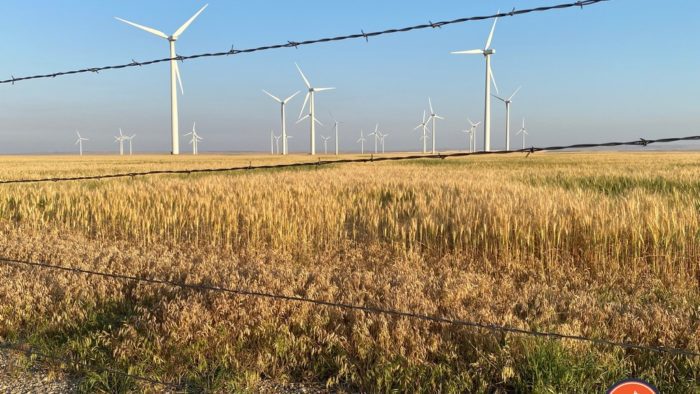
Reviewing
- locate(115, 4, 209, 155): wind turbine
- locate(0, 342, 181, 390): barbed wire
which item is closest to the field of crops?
locate(0, 342, 181, 390): barbed wire

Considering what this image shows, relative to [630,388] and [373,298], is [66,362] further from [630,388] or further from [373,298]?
[630,388]

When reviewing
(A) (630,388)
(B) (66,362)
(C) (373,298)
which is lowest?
(B) (66,362)

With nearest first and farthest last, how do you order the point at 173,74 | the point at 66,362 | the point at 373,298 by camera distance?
the point at 66,362
the point at 373,298
the point at 173,74

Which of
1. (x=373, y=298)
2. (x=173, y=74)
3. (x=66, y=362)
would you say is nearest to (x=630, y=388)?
(x=373, y=298)

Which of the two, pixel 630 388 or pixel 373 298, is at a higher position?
pixel 630 388

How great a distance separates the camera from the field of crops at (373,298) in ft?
10.9

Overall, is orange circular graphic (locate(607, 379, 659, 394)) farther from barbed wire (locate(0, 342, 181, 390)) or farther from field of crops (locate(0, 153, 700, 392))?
barbed wire (locate(0, 342, 181, 390))

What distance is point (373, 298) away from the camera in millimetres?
4613

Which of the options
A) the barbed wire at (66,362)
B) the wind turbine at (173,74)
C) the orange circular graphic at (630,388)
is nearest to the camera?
the orange circular graphic at (630,388)

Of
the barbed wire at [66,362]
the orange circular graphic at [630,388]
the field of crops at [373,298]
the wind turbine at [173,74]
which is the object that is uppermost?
the wind turbine at [173,74]

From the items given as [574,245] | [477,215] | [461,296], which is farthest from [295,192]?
[461,296]

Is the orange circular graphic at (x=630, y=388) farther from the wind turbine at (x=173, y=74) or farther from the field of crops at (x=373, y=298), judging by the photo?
the wind turbine at (x=173, y=74)

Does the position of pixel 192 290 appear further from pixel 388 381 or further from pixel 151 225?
pixel 151 225

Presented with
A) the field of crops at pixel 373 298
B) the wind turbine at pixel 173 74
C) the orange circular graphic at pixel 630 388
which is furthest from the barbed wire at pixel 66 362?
the wind turbine at pixel 173 74
